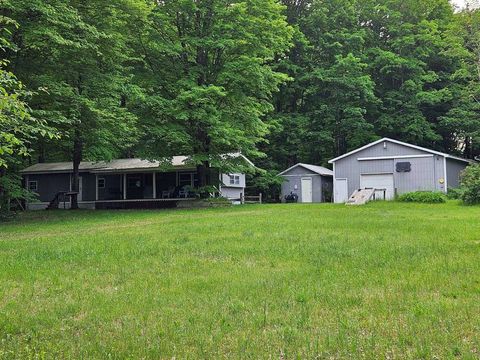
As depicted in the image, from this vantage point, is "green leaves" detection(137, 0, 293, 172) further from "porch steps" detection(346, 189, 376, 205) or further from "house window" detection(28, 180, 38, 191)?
"house window" detection(28, 180, 38, 191)

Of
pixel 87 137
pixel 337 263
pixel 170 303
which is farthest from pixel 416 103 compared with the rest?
pixel 170 303

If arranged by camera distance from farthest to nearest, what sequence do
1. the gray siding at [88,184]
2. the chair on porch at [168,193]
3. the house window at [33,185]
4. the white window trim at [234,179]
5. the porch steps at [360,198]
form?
the house window at [33,185]
the gray siding at [88,184]
the white window trim at [234,179]
the chair on porch at [168,193]
the porch steps at [360,198]

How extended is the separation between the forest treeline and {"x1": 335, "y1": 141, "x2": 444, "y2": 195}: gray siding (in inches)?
238

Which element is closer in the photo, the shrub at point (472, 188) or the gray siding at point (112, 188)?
the shrub at point (472, 188)

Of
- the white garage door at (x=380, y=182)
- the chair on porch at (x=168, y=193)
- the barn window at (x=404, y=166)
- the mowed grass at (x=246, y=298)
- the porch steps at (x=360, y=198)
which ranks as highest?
the barn window at (x=404, y=166)

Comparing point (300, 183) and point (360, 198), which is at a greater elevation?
Answer: point (300, 183)

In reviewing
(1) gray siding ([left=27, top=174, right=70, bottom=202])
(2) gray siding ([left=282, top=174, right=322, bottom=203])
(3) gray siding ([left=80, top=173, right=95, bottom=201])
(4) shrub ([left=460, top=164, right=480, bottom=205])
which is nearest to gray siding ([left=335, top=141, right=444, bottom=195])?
(2) gray siding ([left=282, top=174, right=322, bottom=203])

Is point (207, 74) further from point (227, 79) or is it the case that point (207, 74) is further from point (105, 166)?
point (105, 166)

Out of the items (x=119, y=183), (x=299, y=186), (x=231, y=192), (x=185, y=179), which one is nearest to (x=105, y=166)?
(x=119, y=183)

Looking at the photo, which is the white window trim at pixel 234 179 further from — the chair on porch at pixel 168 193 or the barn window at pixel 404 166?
the barn window at pixel 404 166

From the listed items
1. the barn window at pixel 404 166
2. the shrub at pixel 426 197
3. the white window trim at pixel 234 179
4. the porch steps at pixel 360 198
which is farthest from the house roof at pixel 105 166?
the barn window at pixel 404 166

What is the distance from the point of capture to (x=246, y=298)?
536cm

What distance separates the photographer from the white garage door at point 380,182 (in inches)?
1118

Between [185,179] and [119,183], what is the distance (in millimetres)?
4708
